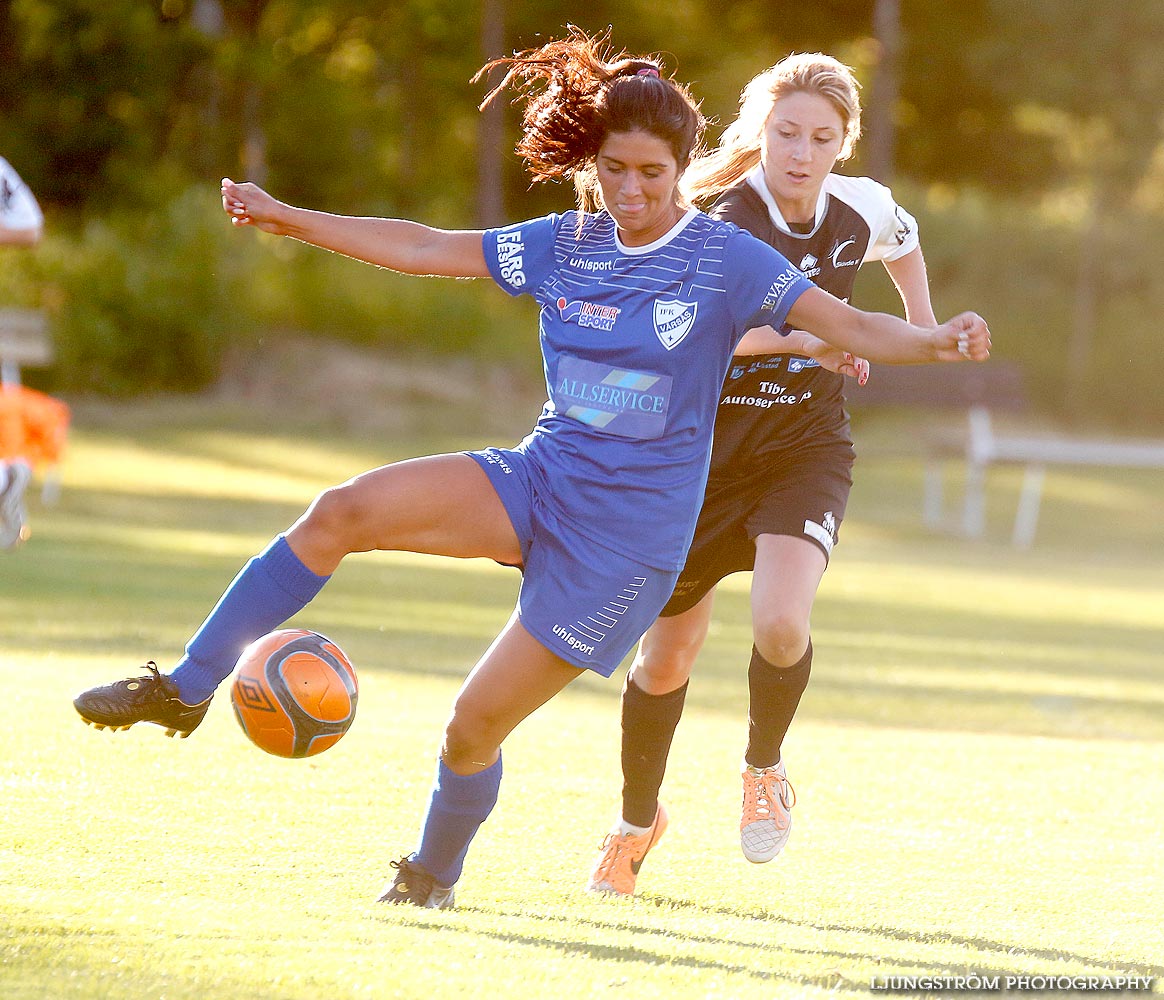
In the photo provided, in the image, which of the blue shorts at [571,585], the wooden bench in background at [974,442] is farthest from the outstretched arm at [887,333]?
the wooden bench in background at [974,442]

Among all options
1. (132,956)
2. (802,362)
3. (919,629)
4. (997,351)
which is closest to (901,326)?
(802,362)

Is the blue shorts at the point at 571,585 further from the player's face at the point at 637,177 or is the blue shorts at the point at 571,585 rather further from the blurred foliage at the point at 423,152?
the blurred foliage at the point at 423,152

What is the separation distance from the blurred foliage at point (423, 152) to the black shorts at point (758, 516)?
18732mm

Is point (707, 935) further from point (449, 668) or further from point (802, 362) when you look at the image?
point (449, 668)

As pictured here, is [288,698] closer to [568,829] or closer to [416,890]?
[416,890]

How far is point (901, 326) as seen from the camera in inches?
154

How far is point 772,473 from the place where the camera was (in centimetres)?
498

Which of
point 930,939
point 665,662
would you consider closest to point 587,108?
point 665,662

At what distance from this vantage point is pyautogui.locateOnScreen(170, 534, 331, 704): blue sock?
407 centimetres

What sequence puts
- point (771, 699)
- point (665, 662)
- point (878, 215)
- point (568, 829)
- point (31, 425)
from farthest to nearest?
point (31, 425) → point (568, 829) → point (878, 215) → point (665, 662) → point (771, 699)

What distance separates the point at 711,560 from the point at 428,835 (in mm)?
1133

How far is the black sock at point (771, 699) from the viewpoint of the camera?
489 centimetres

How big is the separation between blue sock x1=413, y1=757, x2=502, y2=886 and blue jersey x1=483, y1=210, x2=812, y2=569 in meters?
0.69

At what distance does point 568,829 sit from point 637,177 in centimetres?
217
